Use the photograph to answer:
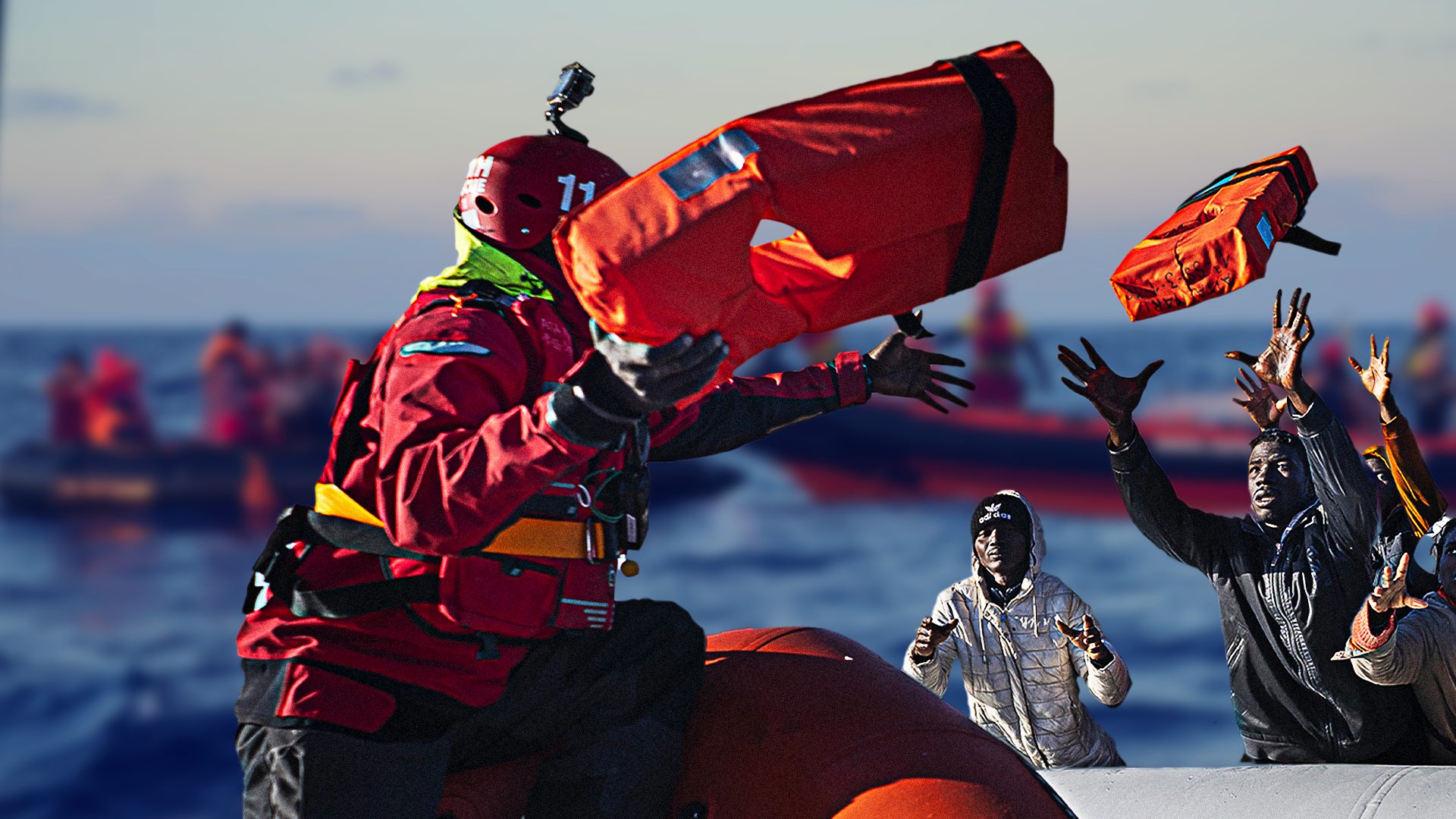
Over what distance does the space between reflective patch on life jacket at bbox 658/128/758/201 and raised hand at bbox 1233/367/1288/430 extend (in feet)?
8.51

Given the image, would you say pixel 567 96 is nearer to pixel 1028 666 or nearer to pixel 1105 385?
pixel 1105 385

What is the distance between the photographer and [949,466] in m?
37.7

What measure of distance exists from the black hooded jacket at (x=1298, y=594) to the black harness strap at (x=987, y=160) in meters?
1.91

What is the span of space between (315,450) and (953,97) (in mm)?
40954

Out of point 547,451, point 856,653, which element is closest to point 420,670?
point 547,451

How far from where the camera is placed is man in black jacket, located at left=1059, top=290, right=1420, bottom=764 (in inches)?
169

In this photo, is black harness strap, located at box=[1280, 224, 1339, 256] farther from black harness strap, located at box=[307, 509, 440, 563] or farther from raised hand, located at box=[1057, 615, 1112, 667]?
black harness strap, located at box=[307, 509, 440, 563]

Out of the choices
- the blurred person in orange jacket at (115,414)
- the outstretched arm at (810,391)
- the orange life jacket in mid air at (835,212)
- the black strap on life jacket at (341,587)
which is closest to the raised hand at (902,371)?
the outstretched arm at (810,391)

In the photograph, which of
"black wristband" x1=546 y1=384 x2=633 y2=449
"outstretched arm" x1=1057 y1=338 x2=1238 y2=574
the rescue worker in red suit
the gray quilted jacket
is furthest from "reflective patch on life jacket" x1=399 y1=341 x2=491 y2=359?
the gray quilted jacket

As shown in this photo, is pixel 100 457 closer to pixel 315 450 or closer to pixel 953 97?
pixel 315 450

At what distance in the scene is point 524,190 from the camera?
313 centimetres

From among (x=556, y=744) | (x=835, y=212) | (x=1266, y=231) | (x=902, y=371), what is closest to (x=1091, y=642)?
(x=902, y=371)

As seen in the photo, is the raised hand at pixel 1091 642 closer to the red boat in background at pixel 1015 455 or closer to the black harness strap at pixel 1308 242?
the black harness strap at pixel 1308 242

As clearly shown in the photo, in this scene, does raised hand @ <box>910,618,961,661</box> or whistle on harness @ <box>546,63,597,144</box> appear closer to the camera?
whistle on harness @ <box>546,63,597,144</box>
